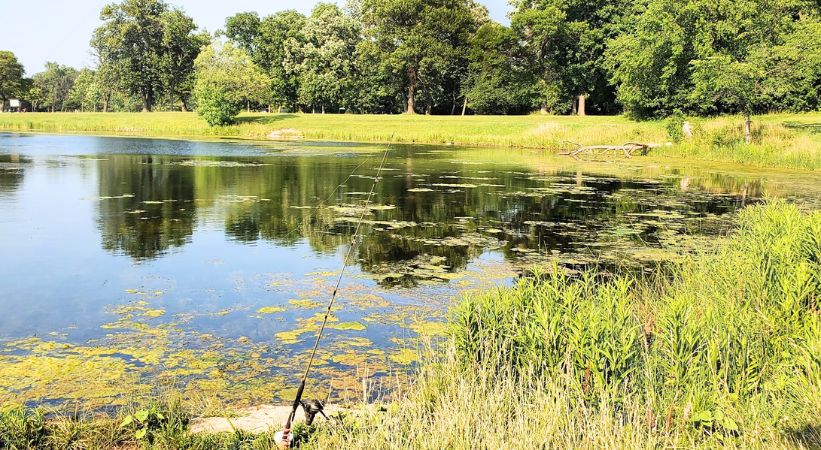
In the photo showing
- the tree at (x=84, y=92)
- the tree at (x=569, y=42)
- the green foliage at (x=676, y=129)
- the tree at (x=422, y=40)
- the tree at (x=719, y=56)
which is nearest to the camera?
the tree at (x=719, y=56)

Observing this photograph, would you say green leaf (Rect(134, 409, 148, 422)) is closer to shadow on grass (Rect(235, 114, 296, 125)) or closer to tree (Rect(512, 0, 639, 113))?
shadow on grass (Rect(235, 114, 296, 125))

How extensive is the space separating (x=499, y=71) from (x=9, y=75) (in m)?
76.8

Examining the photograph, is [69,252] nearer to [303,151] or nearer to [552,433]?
[552,433]

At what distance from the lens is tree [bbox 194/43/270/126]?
55375 millimetres

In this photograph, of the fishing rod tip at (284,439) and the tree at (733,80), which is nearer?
the fishing rod tip at (284,439)

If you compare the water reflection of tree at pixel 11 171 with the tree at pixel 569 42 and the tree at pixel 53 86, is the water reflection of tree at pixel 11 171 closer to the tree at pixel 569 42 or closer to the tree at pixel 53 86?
the tree at pixel 569 42

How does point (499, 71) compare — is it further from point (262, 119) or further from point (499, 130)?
point (262, 119)

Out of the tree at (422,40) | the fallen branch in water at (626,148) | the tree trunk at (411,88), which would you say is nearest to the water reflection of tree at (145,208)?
the fallen branch in water at (626,148)

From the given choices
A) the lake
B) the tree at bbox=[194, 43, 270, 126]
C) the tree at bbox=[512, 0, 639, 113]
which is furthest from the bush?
the lake

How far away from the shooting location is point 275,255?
12055mm

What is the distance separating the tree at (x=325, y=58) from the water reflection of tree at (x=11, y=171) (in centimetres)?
4426

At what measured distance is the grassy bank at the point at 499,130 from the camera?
31281mm

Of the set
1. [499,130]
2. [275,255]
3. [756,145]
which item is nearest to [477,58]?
[499,130]

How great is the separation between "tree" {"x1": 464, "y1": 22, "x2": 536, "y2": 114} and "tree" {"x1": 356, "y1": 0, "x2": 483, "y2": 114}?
12.3 ft
